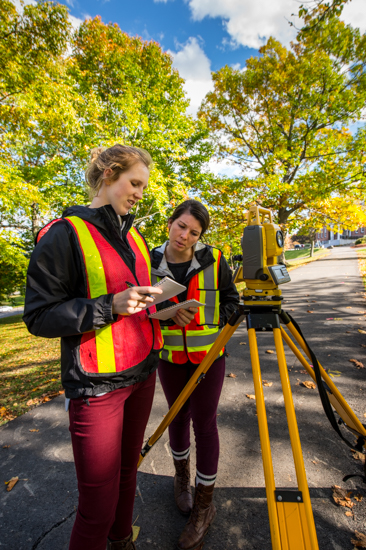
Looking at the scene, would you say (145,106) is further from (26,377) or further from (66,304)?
(66,304)

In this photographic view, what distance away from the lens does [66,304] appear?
112 cm

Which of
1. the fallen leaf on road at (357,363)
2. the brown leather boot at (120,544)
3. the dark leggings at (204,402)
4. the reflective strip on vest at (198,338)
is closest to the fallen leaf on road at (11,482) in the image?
the brown leather boot at (120,544)

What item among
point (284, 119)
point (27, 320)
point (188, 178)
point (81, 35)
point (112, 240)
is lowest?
point (27, 320)

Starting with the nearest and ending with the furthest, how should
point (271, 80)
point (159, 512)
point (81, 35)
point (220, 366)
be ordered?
point (220, 366) → point (159, 512) → point (271, 80) → point (81, 35)

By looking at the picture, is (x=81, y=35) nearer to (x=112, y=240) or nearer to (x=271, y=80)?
(x=271, y=80)

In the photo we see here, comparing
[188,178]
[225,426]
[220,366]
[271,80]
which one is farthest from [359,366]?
[271,80]

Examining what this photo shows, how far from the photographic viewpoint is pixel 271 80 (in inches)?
420

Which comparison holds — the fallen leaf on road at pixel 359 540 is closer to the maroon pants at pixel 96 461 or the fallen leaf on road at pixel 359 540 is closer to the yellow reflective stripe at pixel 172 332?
the maroon pants at pixel 96 461

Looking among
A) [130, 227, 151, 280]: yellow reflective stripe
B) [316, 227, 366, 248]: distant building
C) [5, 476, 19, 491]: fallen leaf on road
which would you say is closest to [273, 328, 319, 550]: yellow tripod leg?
[130, 227, 151, 280]: yellow reflective stripe

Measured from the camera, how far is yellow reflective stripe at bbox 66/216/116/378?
1199 mm

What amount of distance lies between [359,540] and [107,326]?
2.02 metres

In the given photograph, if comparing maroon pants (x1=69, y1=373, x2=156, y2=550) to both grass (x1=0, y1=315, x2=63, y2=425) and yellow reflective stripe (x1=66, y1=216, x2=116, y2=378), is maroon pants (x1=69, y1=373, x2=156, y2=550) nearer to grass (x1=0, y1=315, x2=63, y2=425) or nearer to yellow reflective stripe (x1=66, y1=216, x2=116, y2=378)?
yellow reflective stripe (x1=66, y1=216, x2=116, y2=378)

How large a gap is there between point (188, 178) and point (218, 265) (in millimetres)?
10584

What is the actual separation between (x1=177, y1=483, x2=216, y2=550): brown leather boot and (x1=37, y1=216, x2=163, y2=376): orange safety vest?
1148 mm
